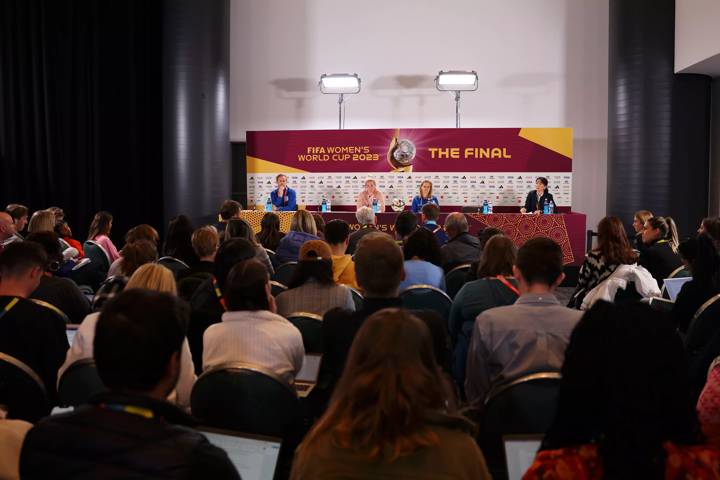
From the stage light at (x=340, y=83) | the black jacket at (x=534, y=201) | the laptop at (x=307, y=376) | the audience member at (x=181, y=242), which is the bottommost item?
the laptop at (x=307, y=376)

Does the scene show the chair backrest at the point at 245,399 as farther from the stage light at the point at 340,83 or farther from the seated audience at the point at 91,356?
the stage light at the point at 340,83

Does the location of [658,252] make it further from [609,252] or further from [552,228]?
[552,228]

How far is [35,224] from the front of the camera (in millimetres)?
5809

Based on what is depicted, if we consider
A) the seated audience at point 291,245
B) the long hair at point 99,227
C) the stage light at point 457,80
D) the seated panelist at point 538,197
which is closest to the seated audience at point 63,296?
the seated audience at point 291,245

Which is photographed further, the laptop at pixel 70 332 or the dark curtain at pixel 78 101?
the dark curtain at pixel 78 101

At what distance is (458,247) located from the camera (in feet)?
18.2

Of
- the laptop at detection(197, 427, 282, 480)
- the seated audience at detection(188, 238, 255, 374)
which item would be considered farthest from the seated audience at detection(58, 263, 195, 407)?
the laptop at detection(197, 427, 282, 480)

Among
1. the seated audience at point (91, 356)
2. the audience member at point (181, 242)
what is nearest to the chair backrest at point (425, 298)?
the seated audience at point (91, 356)

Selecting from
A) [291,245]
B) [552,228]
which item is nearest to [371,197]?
[552,228]

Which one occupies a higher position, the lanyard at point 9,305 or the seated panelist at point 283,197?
the seated panelist at point 283,197

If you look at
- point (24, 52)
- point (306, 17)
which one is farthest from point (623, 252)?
point (24, 52)

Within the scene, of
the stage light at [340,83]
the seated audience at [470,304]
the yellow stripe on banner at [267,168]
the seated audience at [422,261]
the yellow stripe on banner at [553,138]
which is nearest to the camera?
the seated audience at [470,304]

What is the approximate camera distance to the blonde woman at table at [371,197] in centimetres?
1111

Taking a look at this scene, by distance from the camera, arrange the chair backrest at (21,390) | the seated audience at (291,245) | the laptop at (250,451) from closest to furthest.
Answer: the laptop at (250,451) → the chair backrest at (21,390) → the seated audience at (291,245)
